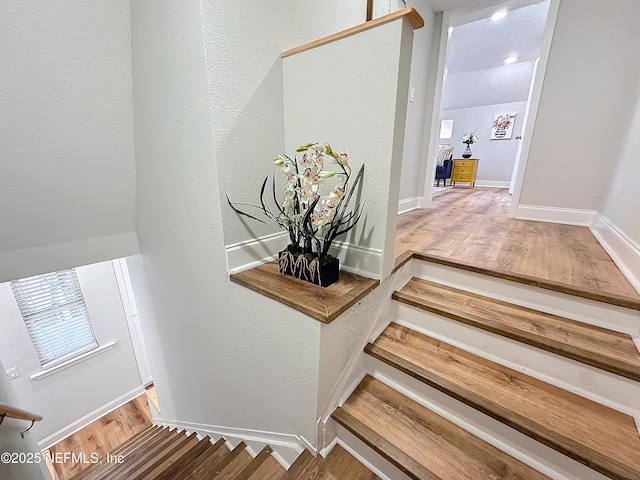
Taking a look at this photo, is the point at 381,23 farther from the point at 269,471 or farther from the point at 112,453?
the point at 112,453

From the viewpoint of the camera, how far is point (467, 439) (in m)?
1.00

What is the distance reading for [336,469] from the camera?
3.48ft

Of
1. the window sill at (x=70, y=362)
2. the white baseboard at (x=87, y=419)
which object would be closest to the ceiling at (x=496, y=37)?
the window sill at (x=70, y=362)

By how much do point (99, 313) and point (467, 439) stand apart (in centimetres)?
450

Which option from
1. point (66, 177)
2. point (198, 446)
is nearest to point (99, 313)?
point (198, 446)

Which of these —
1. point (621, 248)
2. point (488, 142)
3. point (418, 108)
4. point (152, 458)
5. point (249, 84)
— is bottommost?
point (152, 458)

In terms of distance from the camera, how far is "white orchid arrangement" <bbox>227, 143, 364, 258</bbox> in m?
0.96

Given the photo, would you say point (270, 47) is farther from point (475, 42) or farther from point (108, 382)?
point (108, 382)

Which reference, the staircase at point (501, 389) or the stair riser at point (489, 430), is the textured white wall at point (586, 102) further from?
the stair riser at point (489, 430)

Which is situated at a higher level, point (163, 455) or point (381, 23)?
point (381, 23)

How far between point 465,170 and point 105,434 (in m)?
8.12

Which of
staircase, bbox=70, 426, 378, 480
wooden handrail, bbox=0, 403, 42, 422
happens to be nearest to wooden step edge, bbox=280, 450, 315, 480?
staircase, bbox=70, 426, 378, 480

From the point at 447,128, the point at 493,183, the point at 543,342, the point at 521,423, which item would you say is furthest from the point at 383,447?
the point at 447,128

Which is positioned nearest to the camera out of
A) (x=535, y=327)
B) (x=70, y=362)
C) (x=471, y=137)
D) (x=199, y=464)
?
(x=535, y=327)
